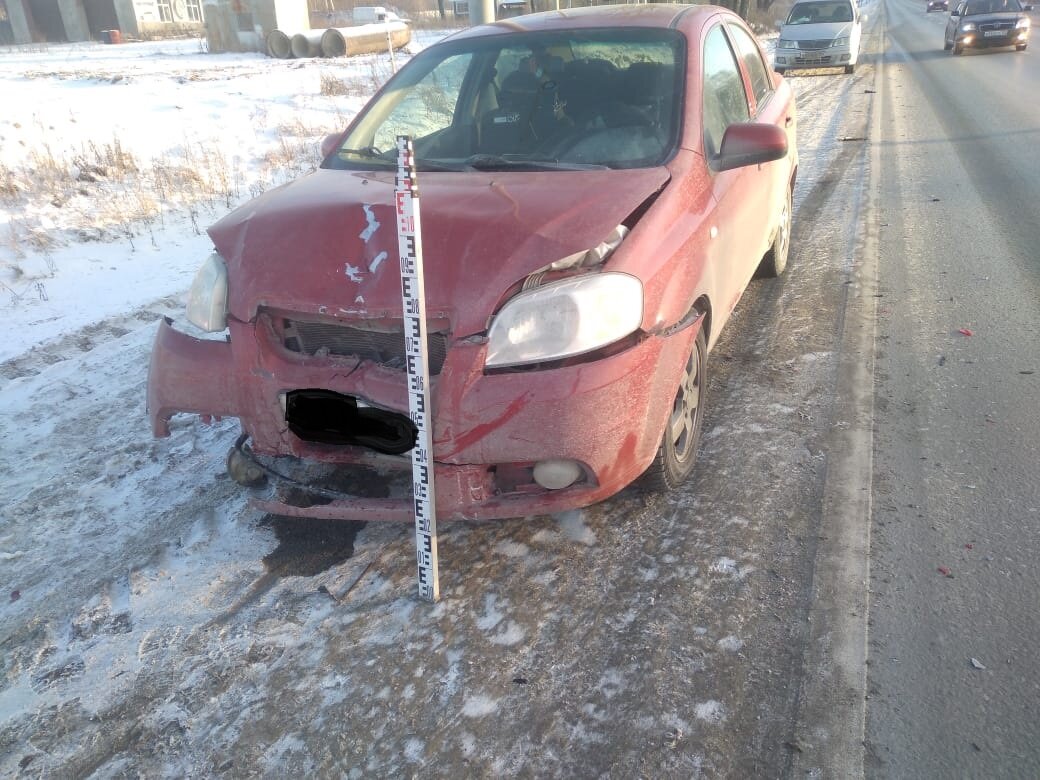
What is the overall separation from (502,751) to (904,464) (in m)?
2.10

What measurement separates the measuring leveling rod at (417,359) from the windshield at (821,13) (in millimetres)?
20234

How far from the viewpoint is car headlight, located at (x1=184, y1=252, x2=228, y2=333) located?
9.06 feet

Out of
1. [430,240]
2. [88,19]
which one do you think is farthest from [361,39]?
[88,19]

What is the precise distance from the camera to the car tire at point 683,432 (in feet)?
9.38

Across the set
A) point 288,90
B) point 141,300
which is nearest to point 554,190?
point 141,300

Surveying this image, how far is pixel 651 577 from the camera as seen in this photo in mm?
2564

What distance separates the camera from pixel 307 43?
23.3m

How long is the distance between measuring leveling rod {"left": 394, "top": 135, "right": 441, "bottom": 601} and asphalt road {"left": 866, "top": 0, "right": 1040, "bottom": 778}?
1369mm

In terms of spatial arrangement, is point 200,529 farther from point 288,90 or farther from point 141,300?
point 288,90

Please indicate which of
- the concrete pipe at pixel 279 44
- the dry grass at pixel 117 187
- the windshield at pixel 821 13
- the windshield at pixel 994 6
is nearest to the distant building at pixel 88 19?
the concrete pipe at pixel 279 44

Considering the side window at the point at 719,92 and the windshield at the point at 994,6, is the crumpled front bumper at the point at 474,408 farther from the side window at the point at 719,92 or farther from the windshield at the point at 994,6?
the windshield at the point at 994,6

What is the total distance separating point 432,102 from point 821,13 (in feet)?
63.4

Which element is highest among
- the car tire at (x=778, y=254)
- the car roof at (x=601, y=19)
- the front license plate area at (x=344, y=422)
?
the car roof at (x=601, y=19)

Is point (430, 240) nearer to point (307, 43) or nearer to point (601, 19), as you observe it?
point (601, 19)
